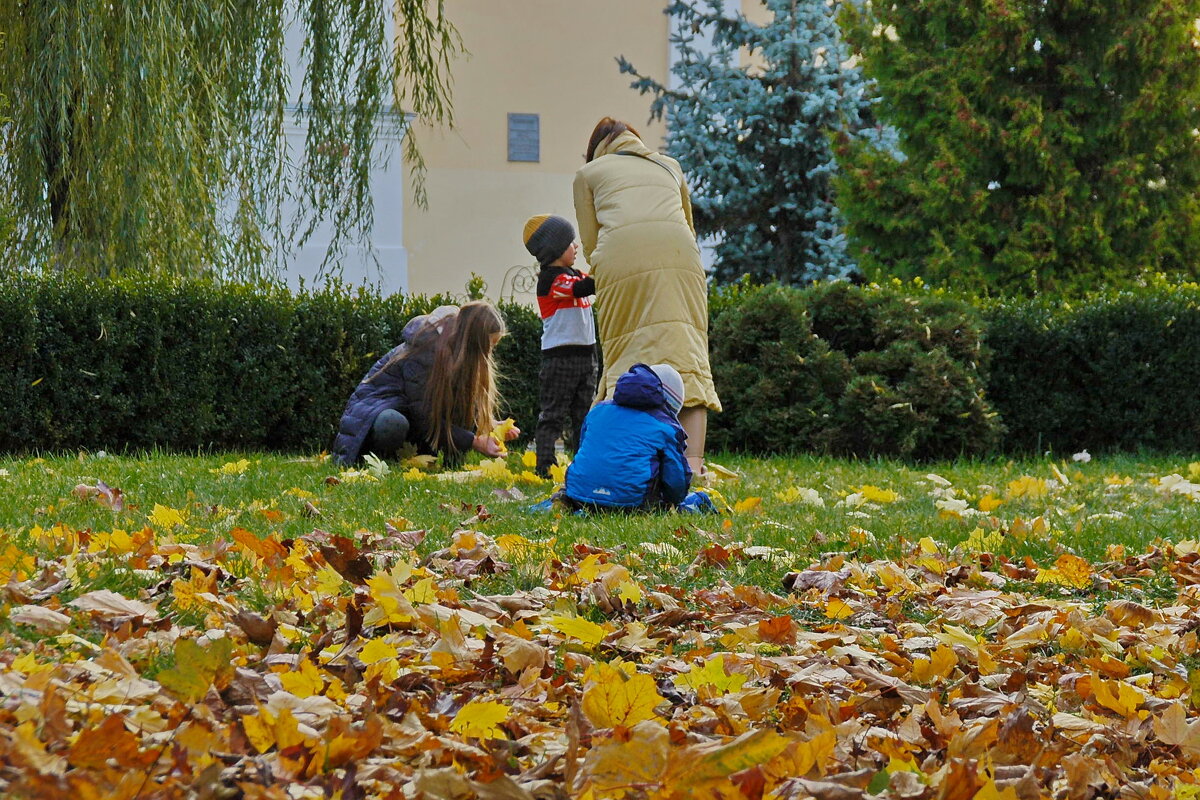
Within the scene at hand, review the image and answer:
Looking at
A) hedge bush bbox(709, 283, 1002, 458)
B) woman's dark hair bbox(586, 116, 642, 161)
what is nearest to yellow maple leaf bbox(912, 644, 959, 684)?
woman's dark hair bbox(586, 116, 642, 161)

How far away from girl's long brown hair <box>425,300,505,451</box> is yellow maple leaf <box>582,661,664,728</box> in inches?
185

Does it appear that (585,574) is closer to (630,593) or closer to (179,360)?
(630,593)

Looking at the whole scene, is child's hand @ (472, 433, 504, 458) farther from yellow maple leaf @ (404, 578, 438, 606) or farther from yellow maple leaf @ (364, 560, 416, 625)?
yellow maple leaf @ (364, 560, 416, 625)

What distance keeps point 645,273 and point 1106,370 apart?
478cm

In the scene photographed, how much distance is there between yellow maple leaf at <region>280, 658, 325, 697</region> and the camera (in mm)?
2062

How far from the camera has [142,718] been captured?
6.09ft

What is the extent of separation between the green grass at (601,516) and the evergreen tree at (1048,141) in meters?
7.08

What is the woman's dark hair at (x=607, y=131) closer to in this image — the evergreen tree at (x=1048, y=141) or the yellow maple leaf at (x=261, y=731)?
the yellow maple leaf at (x=261, y=731)

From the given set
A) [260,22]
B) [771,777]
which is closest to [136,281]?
[260,22]

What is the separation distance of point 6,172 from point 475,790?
795 cm

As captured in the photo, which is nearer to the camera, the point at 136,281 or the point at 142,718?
the point at 142,718

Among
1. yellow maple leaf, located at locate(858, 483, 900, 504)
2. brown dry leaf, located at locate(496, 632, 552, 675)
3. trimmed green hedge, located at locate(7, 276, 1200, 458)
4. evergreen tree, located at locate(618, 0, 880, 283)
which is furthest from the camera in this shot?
evergreen tree, located at locate(618, 0, 880, 283)

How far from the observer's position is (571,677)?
2.50 metres

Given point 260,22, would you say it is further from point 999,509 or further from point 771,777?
point 771,777
